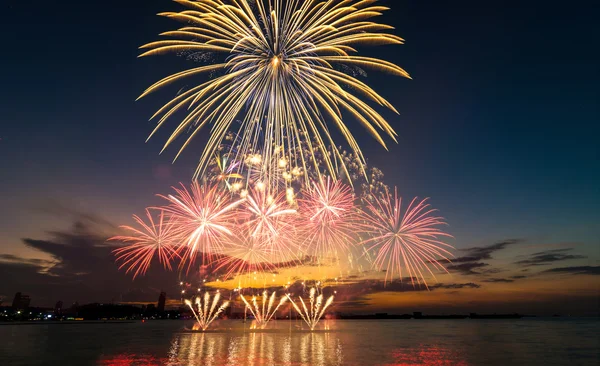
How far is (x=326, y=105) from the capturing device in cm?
2153

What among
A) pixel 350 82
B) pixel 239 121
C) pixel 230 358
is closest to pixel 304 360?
pixel 230 358

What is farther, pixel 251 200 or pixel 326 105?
pixel 251 200

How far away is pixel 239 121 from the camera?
73.9ft

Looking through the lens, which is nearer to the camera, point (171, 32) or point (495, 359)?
point (171, 32)

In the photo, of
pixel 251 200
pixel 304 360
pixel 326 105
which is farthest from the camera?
pixel 304 360

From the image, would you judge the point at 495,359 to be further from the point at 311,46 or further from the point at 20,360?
the point at 20,360

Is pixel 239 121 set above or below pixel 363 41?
below

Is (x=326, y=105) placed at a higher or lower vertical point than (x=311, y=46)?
lower

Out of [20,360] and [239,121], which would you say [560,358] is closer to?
[239,121]

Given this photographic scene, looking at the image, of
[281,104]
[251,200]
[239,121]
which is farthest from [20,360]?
[281,104]

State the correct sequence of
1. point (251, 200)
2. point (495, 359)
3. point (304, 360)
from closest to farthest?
1. point (251, 200)
2. point (304, 360)
3. point (495, 359)

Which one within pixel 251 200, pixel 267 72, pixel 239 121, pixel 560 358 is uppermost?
pixel 267 72

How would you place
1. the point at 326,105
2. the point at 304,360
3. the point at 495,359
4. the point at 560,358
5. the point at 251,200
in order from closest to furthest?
the point at 326,105, the point at 251,200, the point at 304,360, the point at 495,359, the point at 560,358

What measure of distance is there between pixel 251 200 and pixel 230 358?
69.8ft
